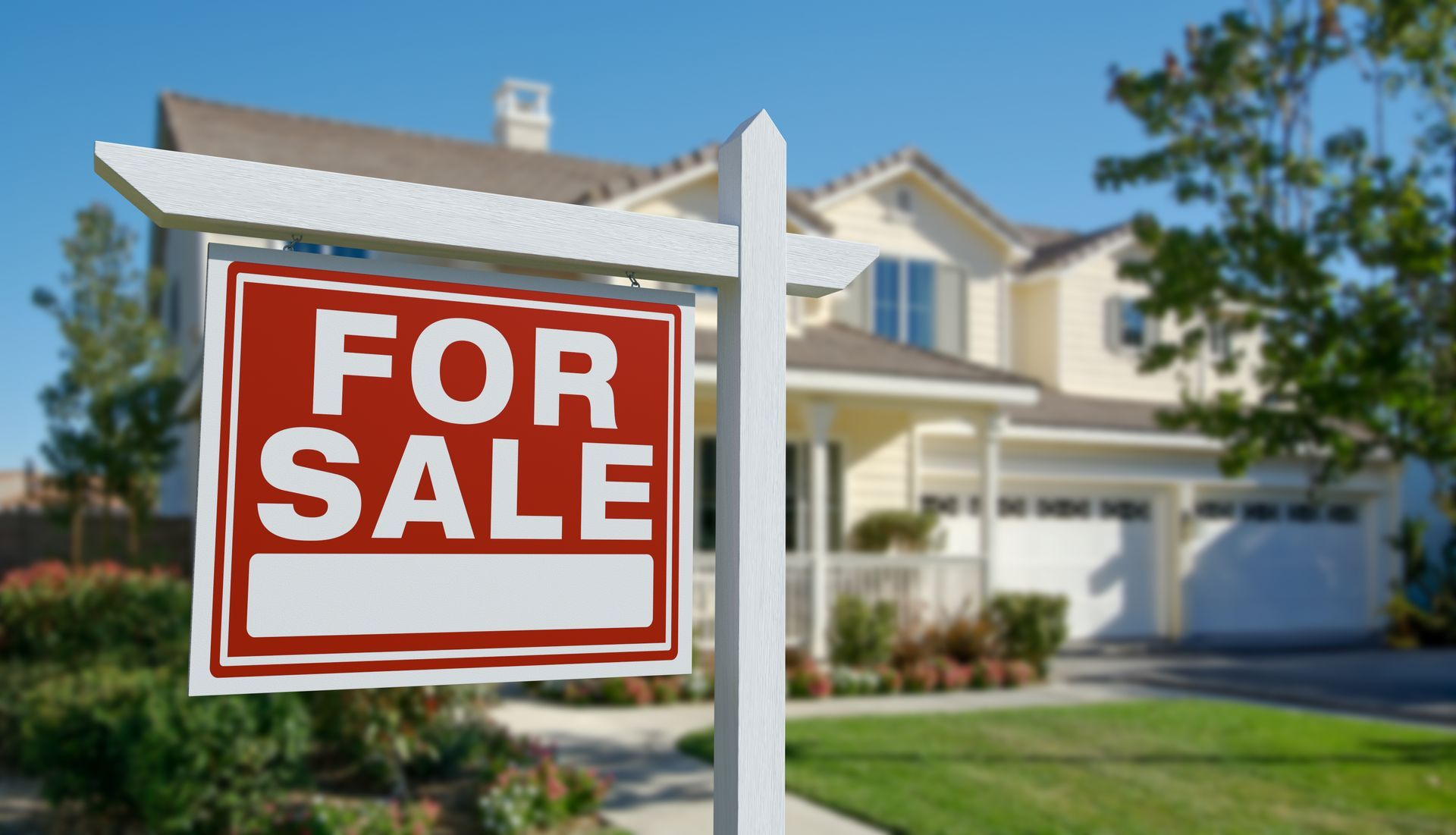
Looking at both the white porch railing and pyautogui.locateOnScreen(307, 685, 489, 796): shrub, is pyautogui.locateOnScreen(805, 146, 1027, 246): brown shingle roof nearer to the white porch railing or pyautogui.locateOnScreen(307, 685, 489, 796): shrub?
the white porch railing

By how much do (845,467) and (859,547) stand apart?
3.72 feet

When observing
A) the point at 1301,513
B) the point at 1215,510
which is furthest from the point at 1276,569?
the point at 1215,510

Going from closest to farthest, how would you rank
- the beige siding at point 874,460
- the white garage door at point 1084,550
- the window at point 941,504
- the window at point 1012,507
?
the beige siding at point 874,460 < the window at point 941,504 < the white garage door at point 1084,550 < the window at point 1012,507

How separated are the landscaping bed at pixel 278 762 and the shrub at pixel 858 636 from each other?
608cm

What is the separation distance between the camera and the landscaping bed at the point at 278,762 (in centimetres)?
632

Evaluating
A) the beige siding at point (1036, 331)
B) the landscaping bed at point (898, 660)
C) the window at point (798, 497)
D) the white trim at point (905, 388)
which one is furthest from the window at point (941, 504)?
the beige siding at point (1036, 331)

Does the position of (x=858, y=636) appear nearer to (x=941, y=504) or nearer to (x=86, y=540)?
(x=941, y=504)

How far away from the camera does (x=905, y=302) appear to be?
1795cm

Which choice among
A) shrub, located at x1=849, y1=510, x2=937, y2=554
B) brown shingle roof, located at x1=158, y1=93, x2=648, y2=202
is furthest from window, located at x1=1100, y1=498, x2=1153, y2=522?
brown shingle roof, located at x1=158, y1=93, x2=648, y2=202

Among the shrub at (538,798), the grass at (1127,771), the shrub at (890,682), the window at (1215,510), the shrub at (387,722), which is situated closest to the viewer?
the shrub at (538,798)

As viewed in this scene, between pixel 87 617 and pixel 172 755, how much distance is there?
383 centimetres

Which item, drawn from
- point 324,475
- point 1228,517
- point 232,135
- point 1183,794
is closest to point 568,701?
point 1183,794

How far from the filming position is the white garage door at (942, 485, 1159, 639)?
706 inches

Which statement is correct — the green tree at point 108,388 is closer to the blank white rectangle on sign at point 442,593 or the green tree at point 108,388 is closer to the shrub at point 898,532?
the shrub at point 898,532
